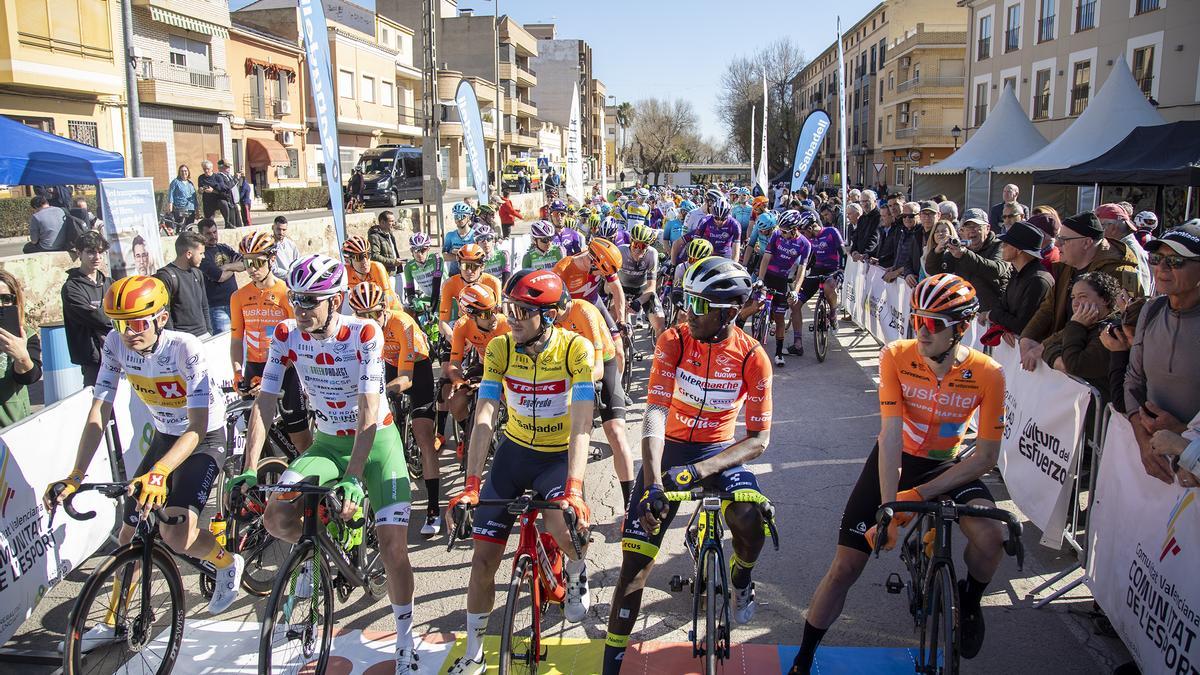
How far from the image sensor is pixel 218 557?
507cm

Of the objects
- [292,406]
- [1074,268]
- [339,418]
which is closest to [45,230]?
[292,406]

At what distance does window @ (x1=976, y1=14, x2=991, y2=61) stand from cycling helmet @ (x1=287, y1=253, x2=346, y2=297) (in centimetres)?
4524

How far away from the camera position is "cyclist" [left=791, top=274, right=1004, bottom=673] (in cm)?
402

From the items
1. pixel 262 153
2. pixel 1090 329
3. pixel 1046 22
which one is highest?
pixel 1046 22

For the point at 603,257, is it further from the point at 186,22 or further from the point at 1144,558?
the point at 186,22

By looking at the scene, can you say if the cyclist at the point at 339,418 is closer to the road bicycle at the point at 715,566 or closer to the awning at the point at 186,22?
the road bicycle at the point at 715,566

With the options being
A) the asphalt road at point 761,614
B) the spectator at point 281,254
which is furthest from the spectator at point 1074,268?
the spectator at point 281,254

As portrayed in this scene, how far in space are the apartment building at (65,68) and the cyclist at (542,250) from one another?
21881 millimetres

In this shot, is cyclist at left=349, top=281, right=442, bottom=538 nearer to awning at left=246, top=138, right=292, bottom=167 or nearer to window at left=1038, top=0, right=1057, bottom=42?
window at left=1038, top=0, right=1057, bottom=42

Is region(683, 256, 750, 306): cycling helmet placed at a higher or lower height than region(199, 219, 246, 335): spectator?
higher

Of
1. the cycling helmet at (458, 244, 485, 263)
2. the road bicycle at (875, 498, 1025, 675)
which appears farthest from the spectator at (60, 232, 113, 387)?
the road bicycle at (875, 498, 1025, 675)

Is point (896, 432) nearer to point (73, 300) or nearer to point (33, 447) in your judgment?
point (33, 447)

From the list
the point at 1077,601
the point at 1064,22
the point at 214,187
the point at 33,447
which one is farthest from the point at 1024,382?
the point at 1064,22

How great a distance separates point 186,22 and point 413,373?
37.2 m
